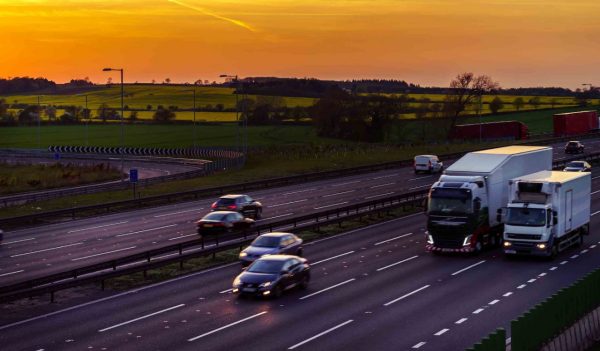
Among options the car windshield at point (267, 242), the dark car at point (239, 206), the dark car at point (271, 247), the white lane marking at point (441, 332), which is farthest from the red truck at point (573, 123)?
the white lane marking at point (441, 332)

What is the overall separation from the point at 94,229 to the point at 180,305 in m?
23.1

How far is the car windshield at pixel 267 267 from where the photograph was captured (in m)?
33.2

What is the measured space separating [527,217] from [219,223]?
16.0 m

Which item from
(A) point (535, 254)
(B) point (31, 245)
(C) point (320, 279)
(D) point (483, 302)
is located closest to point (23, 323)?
(C) point (320, 279)

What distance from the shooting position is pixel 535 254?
135 feet

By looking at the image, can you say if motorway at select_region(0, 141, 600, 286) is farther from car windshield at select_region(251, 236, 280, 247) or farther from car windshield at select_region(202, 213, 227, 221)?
car windshield at select_region(251, 236, 280, 247)

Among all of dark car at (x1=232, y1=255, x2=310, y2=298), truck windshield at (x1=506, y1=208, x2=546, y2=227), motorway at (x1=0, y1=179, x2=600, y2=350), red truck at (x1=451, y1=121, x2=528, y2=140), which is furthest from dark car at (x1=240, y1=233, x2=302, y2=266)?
red truck at (x1=451, y1=121, x2=528, y2=140)

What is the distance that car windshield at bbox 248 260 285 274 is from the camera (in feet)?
109

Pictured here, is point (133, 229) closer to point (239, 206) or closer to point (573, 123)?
point (239, 206)

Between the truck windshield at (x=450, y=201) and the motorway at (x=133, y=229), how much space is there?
1384 cm

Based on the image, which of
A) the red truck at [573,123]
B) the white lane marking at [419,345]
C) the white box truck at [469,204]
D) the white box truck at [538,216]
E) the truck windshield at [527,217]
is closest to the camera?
the white lane marking at [419,345]

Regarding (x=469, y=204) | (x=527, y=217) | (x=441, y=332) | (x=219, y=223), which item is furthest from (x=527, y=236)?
(x=219, y=223)

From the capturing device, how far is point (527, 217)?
1606 inches

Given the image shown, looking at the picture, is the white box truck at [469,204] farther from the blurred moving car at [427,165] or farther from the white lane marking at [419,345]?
the blurred moving car at [427,165]
